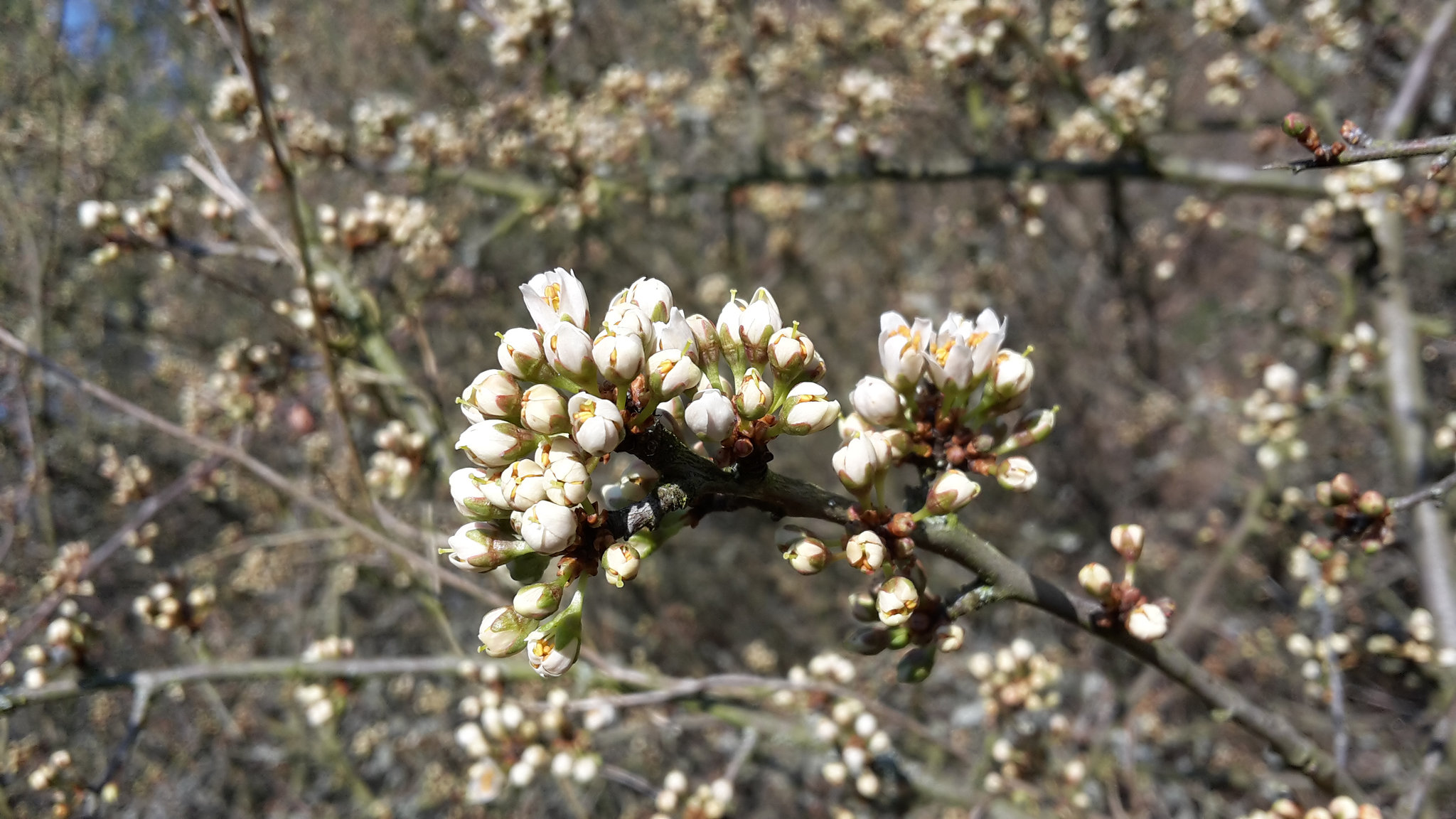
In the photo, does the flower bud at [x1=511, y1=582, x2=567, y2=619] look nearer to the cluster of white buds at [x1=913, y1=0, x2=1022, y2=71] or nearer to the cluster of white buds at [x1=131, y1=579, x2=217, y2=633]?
the cluster of white buds at [x1=131, y1=579, x2=217, y2=633]

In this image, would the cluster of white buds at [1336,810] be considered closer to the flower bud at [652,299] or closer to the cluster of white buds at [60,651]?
the flower bud at [652,299]

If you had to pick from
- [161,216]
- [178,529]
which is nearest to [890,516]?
[161,216]

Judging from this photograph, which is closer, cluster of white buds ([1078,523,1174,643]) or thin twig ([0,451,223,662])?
cluster of white buds ([1078,523,1174,643])

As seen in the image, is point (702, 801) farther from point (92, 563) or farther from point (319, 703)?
point (92, 563)

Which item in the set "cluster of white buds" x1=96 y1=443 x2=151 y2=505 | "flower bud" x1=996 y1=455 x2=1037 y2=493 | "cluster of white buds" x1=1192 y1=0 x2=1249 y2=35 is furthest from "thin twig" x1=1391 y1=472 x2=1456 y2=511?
"cluster of white buds" x1=96 y1=443 x2=151 y2=505

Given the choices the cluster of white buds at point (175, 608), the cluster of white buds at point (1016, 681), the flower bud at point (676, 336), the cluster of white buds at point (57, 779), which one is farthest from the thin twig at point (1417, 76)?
the cluster of white buds at point (57, 779)

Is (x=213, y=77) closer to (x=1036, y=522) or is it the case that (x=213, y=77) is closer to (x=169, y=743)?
(x=169, y=743)

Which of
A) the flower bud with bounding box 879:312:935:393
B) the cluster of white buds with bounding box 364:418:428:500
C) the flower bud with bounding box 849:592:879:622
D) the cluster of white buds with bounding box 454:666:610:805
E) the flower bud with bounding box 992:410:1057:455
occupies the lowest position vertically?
the cluster of white buds with bounding box 454:666:610:805
